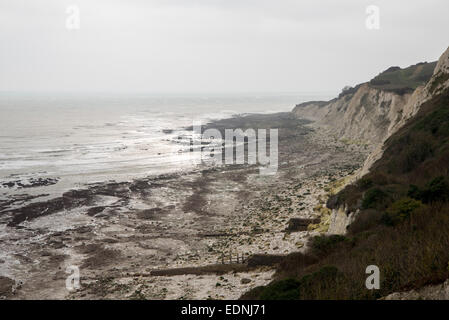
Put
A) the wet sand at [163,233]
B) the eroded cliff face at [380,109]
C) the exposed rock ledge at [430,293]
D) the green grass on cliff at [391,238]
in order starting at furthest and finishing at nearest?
1. the eroded cliff face at [380,109]
2. the wet sand at [163,233]
3. the green grass on cliff at [391,238]
4. the exposed rock ledge at [430,293]

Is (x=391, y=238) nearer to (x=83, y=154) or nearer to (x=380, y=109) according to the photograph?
(x=380, y=109)

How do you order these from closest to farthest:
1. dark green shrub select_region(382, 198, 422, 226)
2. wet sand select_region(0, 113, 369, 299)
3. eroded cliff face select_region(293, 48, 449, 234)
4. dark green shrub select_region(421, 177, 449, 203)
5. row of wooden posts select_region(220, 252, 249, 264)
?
dark green shrub select_region(382, 198, 422, 226), dark green shrub select_region(421, 177, 449, 203), wet sand select_region(0, 113, 369, 299), row of wooden posts select_region(220, 252, 249, 264), eroded cliff face select_region(293, 48, 449, 234)

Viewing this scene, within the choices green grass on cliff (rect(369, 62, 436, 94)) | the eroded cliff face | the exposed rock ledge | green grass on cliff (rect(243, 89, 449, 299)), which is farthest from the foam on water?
green grass on cliff (rect(369, 62, 436, 94))

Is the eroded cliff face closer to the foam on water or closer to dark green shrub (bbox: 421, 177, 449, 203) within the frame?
dark green shrub (bbox: 421, 177, 449, 203)

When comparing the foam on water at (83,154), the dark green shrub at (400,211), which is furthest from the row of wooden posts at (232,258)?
the foam on water at (83,154)

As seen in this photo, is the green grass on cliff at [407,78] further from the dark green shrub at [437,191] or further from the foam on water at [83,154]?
the dark green shrub at [437,191]
